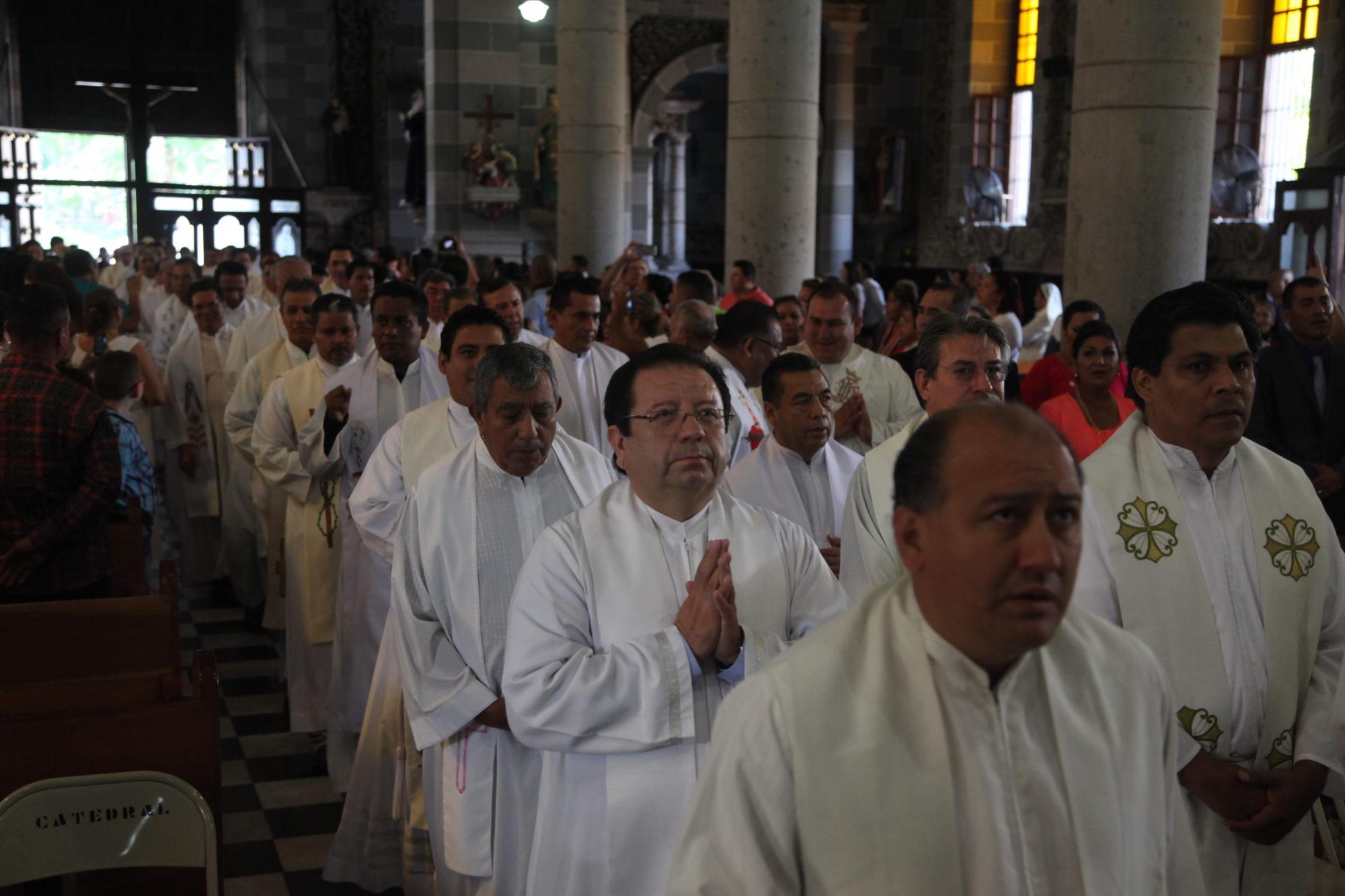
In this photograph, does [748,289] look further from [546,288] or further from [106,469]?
[106,469]

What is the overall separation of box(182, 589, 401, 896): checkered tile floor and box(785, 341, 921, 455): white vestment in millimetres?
2781

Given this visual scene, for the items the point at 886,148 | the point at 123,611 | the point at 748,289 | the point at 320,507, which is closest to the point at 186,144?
the point at 886,148

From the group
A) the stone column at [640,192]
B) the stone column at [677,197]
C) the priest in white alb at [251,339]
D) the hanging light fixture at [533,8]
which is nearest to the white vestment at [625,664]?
the priest in white alb at [251,339]

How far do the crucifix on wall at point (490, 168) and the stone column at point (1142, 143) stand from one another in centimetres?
1247

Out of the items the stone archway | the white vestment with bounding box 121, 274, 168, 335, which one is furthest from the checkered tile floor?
the stone archway

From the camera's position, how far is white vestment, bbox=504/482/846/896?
9.45 ft

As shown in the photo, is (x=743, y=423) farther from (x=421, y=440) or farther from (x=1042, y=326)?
(x=1042, y=326)

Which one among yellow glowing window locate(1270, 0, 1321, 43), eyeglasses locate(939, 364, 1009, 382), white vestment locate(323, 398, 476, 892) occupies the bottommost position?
white vestment locate(323, 398, 476, 892)

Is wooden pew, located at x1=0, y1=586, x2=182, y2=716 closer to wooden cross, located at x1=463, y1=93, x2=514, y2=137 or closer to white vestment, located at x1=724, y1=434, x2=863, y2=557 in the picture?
white vestment, located at x1=724, y1=434, x2=863, y2=557

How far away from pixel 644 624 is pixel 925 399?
→ 1483mm

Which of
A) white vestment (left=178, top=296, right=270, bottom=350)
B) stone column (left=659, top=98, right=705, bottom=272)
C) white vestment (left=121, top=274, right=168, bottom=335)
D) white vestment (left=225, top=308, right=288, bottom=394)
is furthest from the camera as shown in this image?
stone column (left=659, top=98, right=705, bottom=272)

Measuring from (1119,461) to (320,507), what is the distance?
3919 mm

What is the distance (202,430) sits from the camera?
9055 mm

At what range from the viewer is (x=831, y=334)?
625 centimetres
